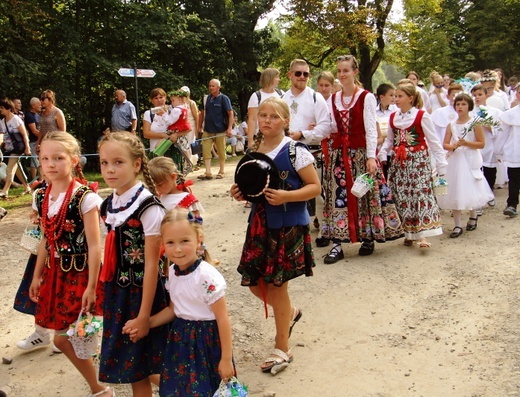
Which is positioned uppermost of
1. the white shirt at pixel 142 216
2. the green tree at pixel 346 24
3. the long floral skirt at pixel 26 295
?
the green tree at pixel 346 24

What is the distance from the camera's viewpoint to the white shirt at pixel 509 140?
8305 millimetres

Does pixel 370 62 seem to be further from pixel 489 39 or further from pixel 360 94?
pixel 360 94

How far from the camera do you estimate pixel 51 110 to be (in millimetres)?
10312

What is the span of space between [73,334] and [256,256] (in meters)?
1.31

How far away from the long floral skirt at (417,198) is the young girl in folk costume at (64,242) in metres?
4.29

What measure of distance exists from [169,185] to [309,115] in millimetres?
2791

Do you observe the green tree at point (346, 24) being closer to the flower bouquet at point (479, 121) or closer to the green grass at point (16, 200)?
the green grass at point (16, 200)

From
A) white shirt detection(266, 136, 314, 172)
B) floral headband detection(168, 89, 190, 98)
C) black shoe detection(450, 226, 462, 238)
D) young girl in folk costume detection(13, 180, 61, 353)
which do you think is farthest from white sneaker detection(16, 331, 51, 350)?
black shoe detection(450, 226, 462, 238)

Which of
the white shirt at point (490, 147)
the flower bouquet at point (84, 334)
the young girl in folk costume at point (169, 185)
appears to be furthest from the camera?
the white shirt at point (490, 147)

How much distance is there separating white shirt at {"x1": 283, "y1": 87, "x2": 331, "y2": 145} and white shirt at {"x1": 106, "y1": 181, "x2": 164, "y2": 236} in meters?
3.29

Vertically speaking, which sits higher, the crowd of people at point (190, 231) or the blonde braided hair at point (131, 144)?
the blonde braided hair at point (131, 144)

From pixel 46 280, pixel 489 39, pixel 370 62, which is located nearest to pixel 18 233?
pixel 46 280

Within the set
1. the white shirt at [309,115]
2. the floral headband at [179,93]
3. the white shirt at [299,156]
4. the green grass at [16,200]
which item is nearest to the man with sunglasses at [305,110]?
the white shirt at [309,115]

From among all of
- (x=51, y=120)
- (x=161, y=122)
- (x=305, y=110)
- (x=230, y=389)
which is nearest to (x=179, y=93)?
(x=161, y=122)
